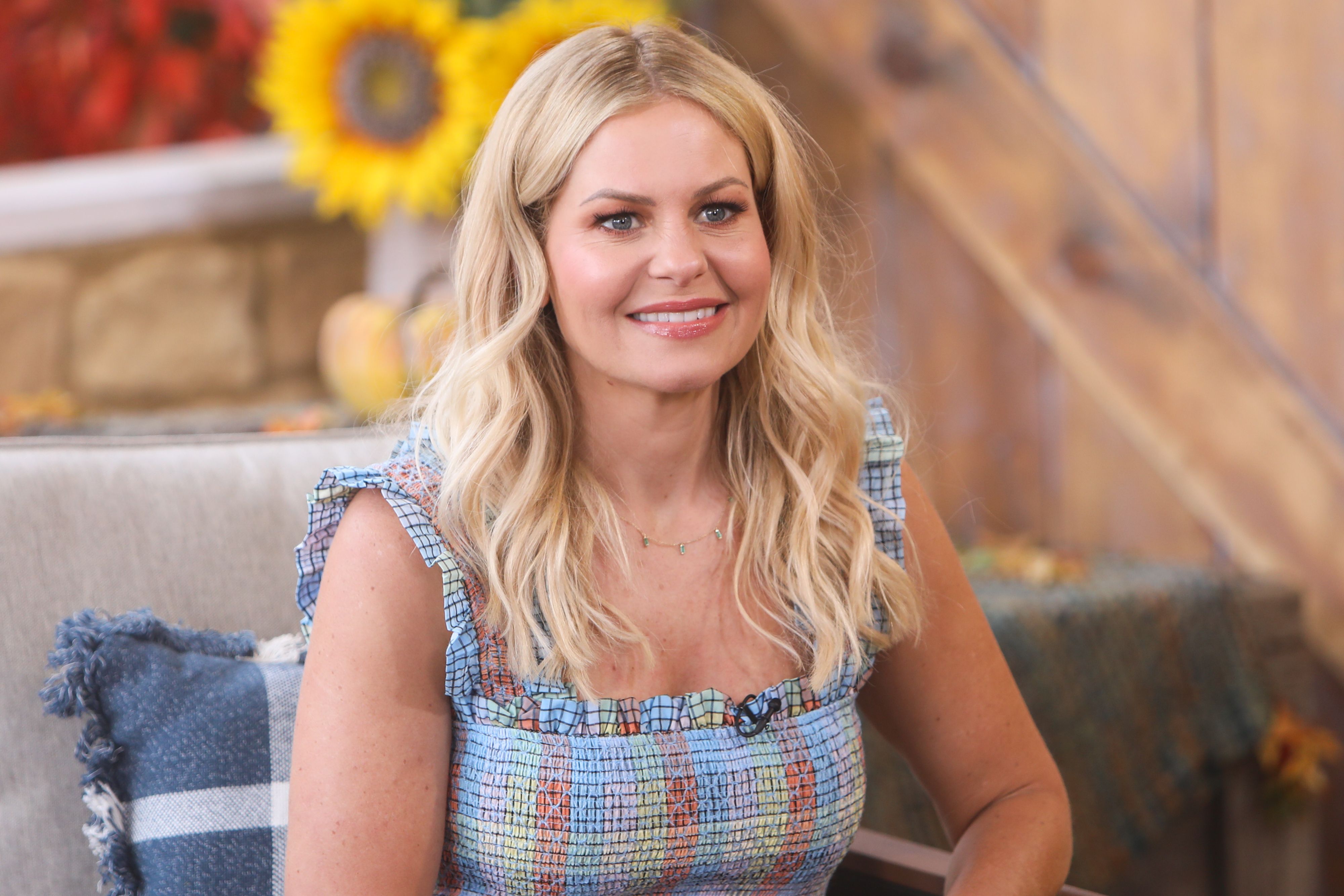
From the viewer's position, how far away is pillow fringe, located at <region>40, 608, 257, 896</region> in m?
0.98

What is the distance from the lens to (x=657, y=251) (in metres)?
1.00

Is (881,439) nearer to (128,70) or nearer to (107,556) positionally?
(107,556)

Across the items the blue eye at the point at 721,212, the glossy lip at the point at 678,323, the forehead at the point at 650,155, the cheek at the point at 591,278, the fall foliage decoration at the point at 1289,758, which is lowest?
the fall foliage decoration at the point at 1289,758

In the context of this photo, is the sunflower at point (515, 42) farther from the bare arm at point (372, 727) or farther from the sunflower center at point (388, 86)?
the bare arm at point (372, 727)

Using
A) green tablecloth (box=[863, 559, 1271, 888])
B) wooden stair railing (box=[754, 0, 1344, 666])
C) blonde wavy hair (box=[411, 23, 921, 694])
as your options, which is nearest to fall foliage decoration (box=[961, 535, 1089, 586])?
green tablecloth (box=[863, 559, 1271, 888])

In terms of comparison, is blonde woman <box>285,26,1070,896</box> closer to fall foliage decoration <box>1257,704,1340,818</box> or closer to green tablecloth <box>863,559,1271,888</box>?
green tablecloth <box>863,559,1271,888</box>

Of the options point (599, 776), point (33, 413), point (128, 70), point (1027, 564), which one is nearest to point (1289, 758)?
point (1027, 564)

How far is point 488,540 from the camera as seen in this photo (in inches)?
40.2

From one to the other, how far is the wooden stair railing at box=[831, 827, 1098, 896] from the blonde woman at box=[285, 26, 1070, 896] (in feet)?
0.08

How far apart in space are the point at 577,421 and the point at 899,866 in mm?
505

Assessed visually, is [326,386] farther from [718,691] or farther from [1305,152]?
[1305,152]

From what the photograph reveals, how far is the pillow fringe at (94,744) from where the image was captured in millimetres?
984

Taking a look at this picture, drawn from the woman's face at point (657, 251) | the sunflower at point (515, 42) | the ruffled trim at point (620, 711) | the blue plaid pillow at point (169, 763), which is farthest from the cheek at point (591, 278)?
the sunflower at point (515, 42)

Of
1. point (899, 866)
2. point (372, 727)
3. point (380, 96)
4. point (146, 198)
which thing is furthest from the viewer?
point (146, 198)
